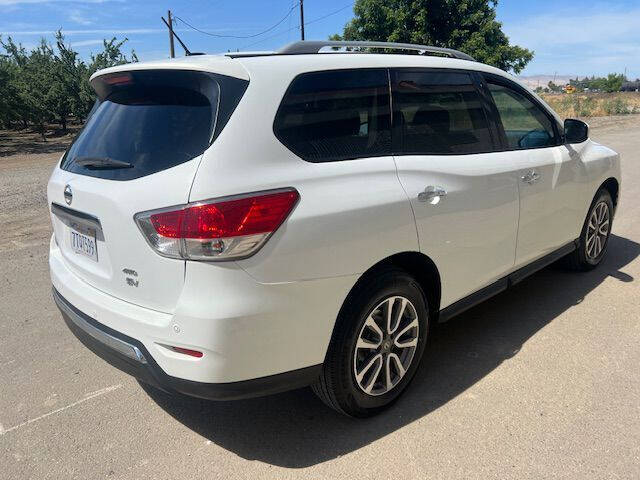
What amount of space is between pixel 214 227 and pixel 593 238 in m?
3.96

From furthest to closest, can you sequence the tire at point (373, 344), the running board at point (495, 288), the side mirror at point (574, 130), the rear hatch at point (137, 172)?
the side mirror at point (574, 130) < the running board at point (495, 288) < the tire at point (373, 344) < the rear hatch at point (137, 172)

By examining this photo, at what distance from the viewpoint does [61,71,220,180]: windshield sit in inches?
88.8

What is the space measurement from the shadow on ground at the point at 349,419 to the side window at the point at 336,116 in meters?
1.40

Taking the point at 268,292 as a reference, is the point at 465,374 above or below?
below

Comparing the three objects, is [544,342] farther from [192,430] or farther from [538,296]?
[192,430]

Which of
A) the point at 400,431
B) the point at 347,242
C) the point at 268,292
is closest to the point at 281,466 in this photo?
the point at 400,431

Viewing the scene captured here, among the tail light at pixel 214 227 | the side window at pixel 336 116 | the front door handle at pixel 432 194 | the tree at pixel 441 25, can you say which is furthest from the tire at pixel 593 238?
the tree at pixel 441 25

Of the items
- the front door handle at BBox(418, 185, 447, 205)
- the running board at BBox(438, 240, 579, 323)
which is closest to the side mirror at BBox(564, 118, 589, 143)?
the running board at BBox(438, 240, 579, 323)

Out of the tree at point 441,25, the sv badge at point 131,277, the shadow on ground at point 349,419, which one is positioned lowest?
the shadow on ground at point 349,419

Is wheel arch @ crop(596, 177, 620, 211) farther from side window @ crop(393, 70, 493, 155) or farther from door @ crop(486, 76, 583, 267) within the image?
side window @ crop(393, 70, 493, 155)

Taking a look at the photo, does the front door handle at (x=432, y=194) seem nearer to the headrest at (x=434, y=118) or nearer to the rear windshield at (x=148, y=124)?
the headrest at (x=434, y=118)

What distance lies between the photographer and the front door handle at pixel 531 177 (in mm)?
3528

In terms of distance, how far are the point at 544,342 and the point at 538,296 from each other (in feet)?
2.92

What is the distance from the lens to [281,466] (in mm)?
2477
